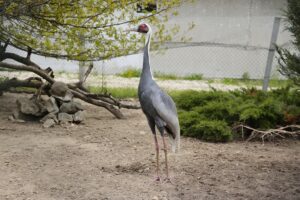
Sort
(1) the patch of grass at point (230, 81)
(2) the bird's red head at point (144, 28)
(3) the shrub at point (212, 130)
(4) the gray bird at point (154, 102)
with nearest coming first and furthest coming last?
(4) the gray bird at point (154, 102)
(2) the bird's red head at point (144, 28)
(3) the shrub at point (212, 130)
(1) the patch of grass at point (230, 81)

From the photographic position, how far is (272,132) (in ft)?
24.3

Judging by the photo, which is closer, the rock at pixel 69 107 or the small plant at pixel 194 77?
the rock at pixel 69 107

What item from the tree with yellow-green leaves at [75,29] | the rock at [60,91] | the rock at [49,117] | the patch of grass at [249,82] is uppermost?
the tree with yellow-green leaves at [75,29]

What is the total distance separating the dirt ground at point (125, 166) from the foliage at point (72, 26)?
1.29 metres

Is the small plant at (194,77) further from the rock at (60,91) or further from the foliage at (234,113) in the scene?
the rock at (60,91)

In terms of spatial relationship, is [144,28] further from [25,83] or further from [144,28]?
[25,83]

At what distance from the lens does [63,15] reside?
24.9 ft

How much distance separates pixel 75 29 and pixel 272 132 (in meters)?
3.36

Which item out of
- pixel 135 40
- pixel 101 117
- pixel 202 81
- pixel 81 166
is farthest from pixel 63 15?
pixel 202 81

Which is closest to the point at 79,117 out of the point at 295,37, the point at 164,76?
the point at 295,37

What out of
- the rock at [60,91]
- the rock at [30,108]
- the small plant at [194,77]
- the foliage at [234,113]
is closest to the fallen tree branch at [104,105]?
the rock at [60,91]

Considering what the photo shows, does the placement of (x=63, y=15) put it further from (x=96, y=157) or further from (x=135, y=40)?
(x=96, y=157)

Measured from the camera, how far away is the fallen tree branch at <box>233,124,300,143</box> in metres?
7.32

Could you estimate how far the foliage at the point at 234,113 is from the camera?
289 inches
